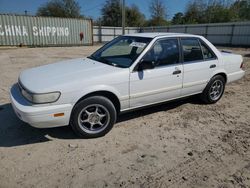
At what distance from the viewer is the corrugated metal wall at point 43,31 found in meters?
19.3

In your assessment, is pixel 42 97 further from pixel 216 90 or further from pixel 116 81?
pixel 216 90

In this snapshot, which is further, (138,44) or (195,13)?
(195,13)

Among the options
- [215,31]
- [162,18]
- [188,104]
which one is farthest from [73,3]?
[188,104]

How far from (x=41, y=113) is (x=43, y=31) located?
809 inches

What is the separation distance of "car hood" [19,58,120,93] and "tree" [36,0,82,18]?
51.3 metres

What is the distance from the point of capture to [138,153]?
10.1 feet

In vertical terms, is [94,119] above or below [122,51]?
below

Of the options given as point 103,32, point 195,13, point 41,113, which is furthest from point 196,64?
point 195,13

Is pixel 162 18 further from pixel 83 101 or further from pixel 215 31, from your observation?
pixel 83 101

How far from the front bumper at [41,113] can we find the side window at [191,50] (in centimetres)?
249

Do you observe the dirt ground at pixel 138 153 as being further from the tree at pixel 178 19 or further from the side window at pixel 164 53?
the tree at pixel 178 19

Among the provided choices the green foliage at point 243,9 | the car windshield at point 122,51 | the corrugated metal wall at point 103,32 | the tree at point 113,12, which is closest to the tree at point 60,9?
the tree at point 113,12

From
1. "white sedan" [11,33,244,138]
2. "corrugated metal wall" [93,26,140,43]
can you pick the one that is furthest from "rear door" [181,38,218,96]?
"corrugated metal wall" [93,26,140,43]

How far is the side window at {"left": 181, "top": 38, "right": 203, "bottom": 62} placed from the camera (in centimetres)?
425
